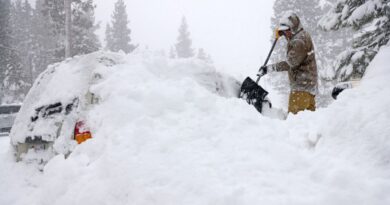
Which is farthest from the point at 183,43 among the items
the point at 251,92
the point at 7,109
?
the point at 251,92

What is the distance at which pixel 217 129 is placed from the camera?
3.23 metres

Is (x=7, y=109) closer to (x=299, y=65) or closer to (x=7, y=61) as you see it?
(x=299, y=65)

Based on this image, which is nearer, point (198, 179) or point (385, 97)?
point (198, 179)

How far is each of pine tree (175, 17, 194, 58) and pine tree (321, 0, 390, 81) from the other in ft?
113

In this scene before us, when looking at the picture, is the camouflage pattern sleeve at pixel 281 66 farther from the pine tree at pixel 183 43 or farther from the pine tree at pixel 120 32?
the pine tree at pixel 183 43

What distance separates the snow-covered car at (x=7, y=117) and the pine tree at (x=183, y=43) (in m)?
29.6

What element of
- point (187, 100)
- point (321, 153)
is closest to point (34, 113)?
point (187, 100)

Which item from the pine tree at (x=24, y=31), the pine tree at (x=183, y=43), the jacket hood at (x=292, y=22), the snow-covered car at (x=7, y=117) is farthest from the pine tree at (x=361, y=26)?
the pine tree at (x=24, y=31)

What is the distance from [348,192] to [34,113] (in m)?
4.12

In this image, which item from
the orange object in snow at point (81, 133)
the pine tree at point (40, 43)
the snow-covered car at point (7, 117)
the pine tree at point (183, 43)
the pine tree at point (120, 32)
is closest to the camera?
the orange object in snow at point (81, 133)

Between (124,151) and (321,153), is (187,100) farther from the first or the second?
(321,153)

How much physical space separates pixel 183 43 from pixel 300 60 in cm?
3810

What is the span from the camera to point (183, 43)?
42438mm

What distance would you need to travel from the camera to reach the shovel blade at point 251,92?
17.2 ft
